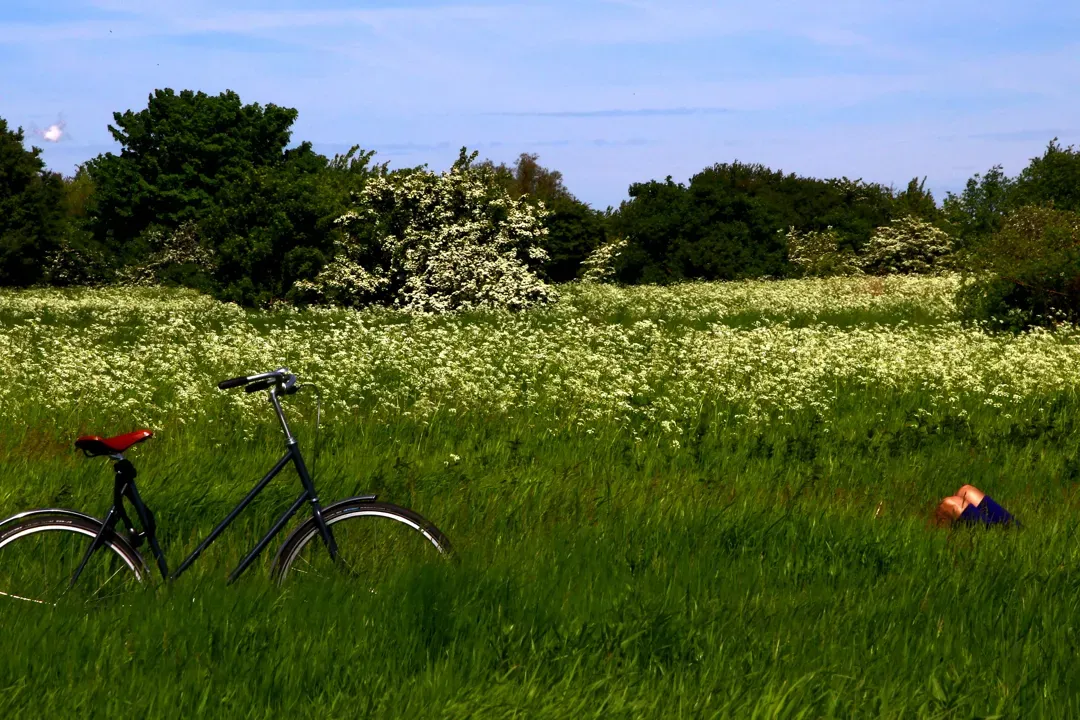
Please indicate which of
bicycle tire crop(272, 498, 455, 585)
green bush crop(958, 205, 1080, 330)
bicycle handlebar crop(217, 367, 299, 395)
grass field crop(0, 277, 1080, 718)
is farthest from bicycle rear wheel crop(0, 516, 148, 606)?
green bush crop(958, 205, 1080, 330)

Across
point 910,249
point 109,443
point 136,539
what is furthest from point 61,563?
point 910,249

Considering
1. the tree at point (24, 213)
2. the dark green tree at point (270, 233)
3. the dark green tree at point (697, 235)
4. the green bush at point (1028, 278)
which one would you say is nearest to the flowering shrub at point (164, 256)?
the tree at point (24, 213)

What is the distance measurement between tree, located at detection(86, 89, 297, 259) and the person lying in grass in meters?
61.9

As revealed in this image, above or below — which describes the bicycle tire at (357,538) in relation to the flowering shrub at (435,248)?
below

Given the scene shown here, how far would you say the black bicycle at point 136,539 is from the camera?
205 inches

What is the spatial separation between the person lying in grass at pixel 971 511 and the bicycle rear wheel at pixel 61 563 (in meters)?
5.52

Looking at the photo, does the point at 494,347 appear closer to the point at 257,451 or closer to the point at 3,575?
the point at 257,451

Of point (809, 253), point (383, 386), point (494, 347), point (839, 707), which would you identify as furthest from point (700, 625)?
point (809, 253)

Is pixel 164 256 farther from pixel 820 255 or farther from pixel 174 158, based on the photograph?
pixel 820 255

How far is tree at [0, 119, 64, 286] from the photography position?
2137 inches

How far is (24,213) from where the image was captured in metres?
55.2

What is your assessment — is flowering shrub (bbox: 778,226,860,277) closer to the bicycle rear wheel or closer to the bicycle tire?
the bicycle tire

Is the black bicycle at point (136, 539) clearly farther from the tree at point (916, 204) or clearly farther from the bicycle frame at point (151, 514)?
the tree at point (916, 204)

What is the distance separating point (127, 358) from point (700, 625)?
12.6 m
